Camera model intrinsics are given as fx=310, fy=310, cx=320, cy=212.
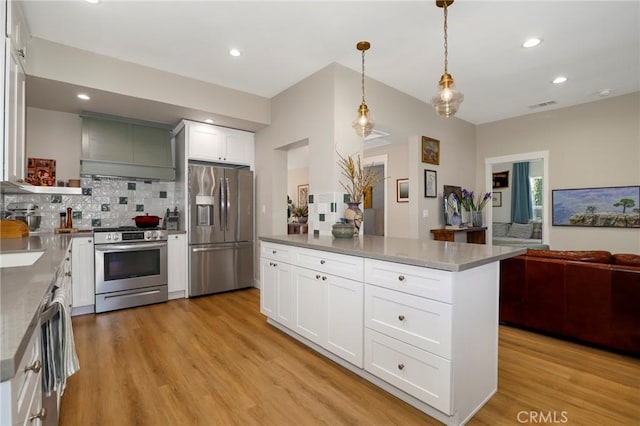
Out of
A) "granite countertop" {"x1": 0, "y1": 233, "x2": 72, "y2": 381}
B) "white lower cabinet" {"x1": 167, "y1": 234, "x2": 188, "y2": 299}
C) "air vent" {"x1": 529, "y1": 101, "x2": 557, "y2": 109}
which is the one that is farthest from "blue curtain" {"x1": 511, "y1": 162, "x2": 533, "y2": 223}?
"granite countertop" {"x1": 0, "y1": 233, "x2": 72, "y2": 381}

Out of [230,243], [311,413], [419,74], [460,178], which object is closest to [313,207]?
[230,243]

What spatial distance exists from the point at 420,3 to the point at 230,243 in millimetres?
3494

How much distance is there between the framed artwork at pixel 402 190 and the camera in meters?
5.74

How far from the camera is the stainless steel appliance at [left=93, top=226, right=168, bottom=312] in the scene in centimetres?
351

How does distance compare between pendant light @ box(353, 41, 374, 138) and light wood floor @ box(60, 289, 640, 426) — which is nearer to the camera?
light wood floor @ box(60, 289, 640, 426)

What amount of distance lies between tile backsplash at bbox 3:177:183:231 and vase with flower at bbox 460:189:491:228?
175 inches

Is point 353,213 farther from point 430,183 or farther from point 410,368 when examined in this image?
point 430,183

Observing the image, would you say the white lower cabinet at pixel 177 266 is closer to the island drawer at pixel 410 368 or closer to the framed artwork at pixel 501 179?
the island drawer at pixel 410 368

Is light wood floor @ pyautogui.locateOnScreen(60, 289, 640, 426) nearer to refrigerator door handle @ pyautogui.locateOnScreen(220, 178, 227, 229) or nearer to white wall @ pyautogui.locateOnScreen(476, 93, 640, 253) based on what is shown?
refrigerator door handle @ pyautogui.locateOnScreen(220, 178, 227, 229)

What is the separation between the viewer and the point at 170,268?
13.1 ft

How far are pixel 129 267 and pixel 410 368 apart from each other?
3384mm

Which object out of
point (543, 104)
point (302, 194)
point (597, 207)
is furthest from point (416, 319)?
point (302, 194)

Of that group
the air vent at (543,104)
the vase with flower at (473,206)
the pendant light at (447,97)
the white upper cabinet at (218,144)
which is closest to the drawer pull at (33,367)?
the pendant light at (447,97)

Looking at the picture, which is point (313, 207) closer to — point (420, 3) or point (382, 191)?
point (420, 3)
